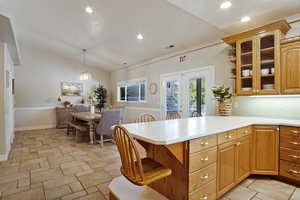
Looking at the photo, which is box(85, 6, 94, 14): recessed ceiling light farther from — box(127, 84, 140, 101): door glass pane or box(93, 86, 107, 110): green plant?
box(93, 86, 107, 110): green plant

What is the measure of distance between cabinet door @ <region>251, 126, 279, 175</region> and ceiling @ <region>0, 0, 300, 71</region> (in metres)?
1.95

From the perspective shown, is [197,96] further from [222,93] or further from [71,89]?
[71,89]

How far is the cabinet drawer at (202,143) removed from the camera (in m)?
1.54

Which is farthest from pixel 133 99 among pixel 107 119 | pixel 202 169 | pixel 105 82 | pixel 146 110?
pixel 202 169

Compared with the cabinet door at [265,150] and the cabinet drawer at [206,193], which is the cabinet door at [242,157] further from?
the cabinet drawer at [206,193]

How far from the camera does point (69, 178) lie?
2.51 meters

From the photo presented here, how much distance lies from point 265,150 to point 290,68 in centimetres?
134

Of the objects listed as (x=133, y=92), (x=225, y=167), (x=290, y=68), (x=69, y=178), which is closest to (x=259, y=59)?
(x=290, y=68)

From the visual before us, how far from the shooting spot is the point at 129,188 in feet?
6.49

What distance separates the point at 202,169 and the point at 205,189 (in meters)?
0.24

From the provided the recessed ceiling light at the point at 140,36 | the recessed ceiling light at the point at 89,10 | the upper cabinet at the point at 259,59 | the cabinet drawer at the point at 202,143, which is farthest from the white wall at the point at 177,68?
the recessed ceiling light at the point at 89,10

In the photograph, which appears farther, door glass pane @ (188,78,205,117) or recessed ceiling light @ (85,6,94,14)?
door glass pane @ (188,78,205,117)

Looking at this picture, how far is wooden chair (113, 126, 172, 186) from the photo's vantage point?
134 centimetres

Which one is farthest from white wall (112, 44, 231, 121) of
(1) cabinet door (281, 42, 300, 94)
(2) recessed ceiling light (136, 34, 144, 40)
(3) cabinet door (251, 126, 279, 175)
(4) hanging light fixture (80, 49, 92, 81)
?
(4) hanging light fixture (80, 49, 92, 81)
